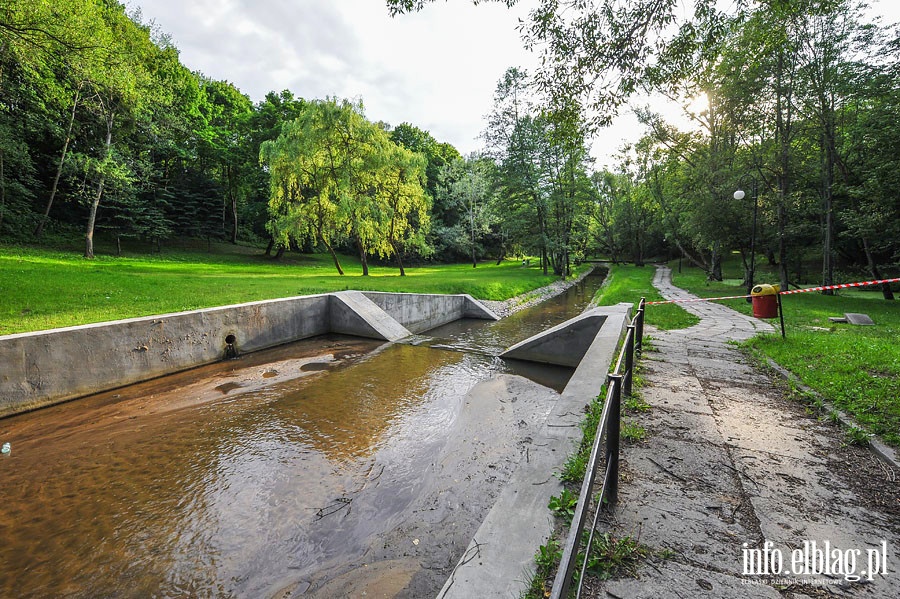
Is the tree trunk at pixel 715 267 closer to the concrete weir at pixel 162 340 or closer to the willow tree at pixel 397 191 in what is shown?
the willow tree at pixel 397 191

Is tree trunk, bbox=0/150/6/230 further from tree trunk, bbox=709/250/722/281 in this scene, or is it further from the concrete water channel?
tree trunk, bbox=709/250/722/281

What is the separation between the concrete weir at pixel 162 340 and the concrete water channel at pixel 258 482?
39cm

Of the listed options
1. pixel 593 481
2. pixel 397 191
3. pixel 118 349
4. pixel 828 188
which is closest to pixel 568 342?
pixel 593 481

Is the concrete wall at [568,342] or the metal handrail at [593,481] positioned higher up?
the metal handrail at [593,481]

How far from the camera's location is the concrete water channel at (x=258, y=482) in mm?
3246

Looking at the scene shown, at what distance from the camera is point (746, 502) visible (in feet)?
8.38

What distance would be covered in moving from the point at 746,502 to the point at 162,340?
9955 millimetres

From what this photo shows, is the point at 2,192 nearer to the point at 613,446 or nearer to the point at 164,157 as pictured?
the point at 164,157

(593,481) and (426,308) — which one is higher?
(593,481)

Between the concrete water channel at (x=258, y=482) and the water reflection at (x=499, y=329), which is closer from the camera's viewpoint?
the concrete water channel at (x=258, y=482)

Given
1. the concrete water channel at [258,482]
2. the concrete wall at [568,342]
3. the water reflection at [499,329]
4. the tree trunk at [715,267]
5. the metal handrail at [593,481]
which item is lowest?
the concrete water channel at [258,482]

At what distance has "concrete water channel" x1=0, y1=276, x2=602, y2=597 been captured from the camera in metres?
3.25

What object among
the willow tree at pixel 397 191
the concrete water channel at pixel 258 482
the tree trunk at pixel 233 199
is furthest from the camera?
the tree trunk at pixel 233 199

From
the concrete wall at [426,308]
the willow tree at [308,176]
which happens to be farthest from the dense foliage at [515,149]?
the concrete wall at [426,308]
